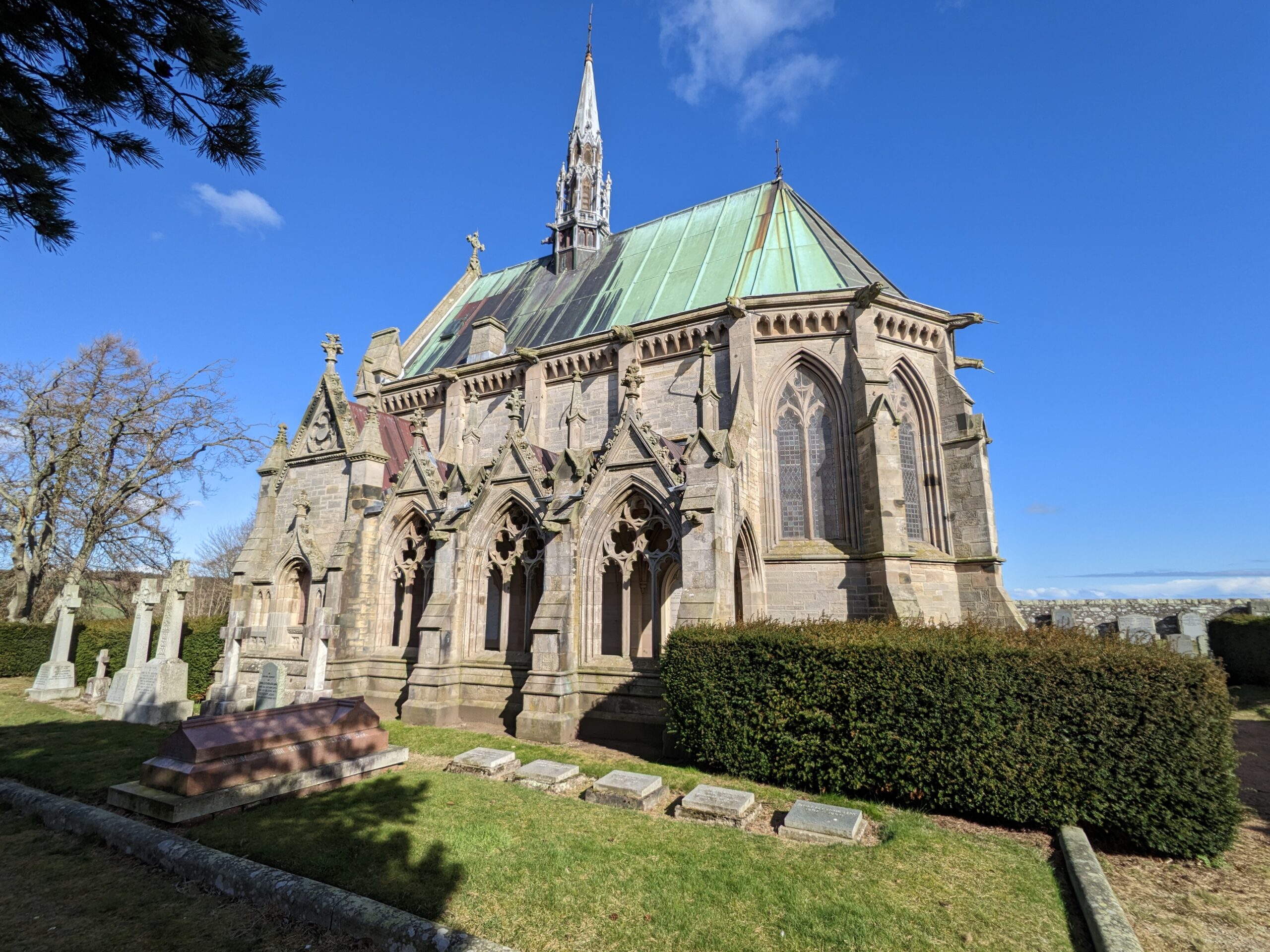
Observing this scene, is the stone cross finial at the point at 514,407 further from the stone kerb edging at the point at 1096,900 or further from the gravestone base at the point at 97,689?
the gravestone base at the point at 97,689

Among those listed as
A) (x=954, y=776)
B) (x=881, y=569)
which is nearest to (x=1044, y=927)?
(x=954, y=776)

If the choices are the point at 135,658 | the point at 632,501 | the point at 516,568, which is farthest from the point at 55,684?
the point at 632,501

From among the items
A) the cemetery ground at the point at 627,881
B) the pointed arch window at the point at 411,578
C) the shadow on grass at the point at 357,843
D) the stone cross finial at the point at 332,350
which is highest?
the stone cross finial at the point at 332,350

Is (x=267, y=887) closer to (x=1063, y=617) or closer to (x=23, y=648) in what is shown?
(x=23, y=648)

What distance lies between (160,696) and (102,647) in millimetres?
8276

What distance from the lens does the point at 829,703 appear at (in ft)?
27.4

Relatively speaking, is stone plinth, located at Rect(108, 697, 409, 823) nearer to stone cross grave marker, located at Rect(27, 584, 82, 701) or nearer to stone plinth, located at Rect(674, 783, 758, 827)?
stone plinth, located at Rect(674, 783, 758, 827)

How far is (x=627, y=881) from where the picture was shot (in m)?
5.34

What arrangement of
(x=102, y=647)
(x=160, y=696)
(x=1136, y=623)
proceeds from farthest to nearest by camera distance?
(x=1136, y=623) < (x=102, y=647) < (x=160, y=696)

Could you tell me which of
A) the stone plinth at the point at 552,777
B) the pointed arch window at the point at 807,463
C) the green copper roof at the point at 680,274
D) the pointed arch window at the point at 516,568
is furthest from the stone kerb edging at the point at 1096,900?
the green copper roof at the point at 680,274

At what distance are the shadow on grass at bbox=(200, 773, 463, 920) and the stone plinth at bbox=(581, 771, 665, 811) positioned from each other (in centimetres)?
215

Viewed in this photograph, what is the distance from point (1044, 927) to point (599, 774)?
19.7 ft

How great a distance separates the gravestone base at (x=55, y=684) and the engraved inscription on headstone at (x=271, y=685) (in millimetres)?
9477

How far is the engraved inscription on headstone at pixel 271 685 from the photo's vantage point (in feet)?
42.0
